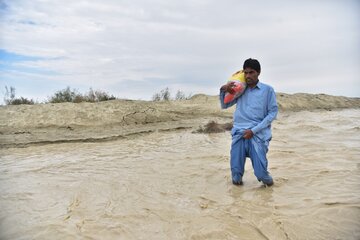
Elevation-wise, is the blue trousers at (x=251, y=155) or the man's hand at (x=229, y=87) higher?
the man's hand at (x=229, y=87)

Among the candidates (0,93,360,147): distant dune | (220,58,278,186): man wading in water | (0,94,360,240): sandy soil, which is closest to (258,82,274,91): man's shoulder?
(220,58,278,186): man wading in water

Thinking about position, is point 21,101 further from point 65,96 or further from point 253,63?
point 253,63

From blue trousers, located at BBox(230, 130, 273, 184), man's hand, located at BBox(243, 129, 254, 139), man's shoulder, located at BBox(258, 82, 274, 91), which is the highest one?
man's shoulder, located at BBox(258, 82, 274, 91)

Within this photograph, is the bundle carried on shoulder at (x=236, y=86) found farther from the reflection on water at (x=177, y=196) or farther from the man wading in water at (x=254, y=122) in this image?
the reflection on water at (x=177, y=196)

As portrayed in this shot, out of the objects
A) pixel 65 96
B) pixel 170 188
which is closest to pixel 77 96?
pixel 65 96

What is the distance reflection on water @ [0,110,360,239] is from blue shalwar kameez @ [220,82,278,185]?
1.00ft

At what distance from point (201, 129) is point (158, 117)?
262 centimetres

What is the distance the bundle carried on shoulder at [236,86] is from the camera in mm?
4516

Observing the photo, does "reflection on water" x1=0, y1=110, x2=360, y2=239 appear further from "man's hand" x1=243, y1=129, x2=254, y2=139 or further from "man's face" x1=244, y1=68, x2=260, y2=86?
"man's face" x1=244, y1=68, x2=260, y2=86

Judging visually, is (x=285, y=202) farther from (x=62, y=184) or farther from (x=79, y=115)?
(x=79, y=115)

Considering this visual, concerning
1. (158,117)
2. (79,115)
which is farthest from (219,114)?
(79,115)

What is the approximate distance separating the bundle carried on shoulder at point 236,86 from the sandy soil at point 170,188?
1145 millimetres

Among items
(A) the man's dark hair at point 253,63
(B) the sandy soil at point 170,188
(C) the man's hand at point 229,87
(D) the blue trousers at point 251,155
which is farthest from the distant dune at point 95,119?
(A) the man's dark hair at point 253,63

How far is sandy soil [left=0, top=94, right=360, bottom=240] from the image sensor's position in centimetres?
331
